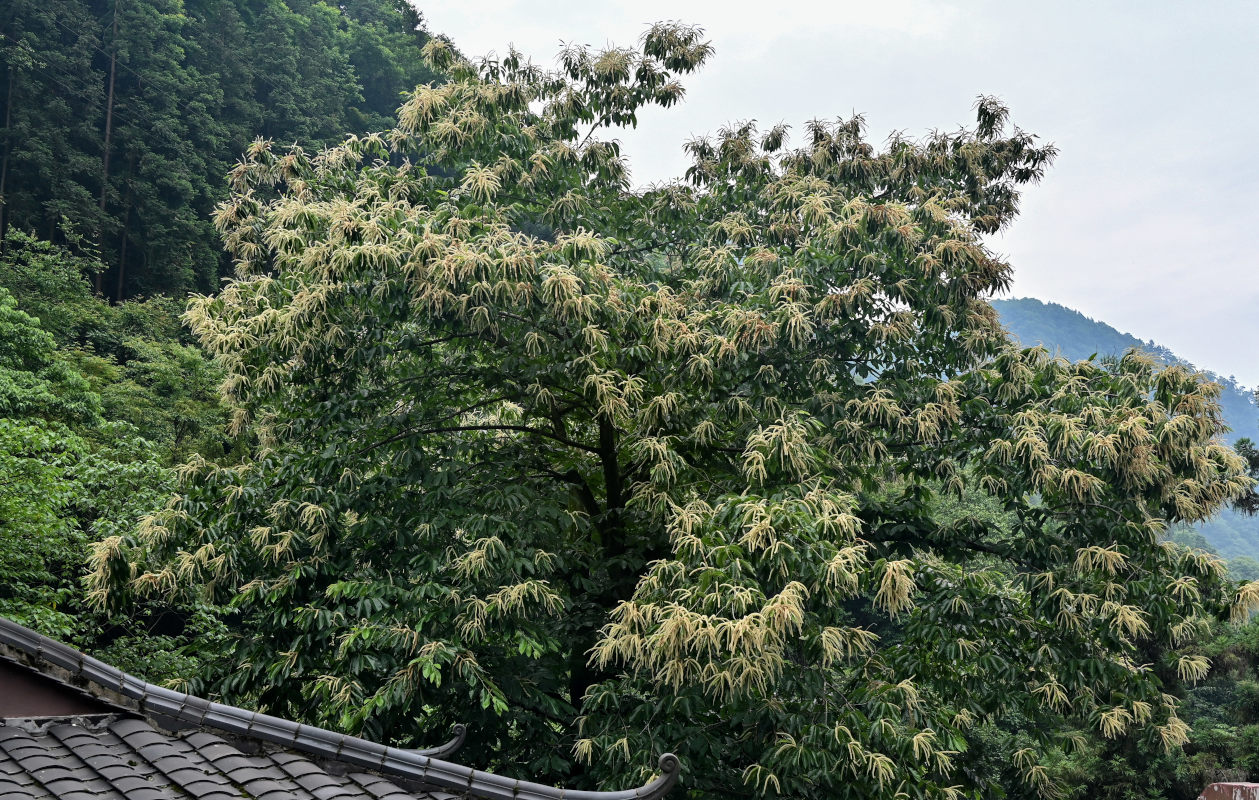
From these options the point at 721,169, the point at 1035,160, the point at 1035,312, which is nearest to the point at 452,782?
the point at 721,169

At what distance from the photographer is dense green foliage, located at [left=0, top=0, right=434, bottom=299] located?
79.8 feet

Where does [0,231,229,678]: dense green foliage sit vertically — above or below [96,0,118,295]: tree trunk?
below

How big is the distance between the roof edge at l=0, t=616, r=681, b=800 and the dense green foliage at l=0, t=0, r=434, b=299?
23148mm

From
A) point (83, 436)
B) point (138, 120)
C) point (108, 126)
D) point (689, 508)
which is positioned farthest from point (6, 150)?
point (689, 508)

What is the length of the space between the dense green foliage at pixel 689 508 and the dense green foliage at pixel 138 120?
20137 millimetres

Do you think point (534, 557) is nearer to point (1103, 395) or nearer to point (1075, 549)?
point (1075, 549)

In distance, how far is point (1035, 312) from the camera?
12719 centimetres

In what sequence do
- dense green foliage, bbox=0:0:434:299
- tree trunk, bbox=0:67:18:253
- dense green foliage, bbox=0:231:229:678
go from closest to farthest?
dense green foliage, bbox=0:231:229:678 → tree trunk, bbox=0:67:18:253 → dense green foliage, bbox=0:0:434:299

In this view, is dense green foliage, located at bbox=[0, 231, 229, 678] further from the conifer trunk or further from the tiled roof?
the tiled roof

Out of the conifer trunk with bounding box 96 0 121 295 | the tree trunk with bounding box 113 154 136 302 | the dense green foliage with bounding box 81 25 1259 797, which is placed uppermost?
the conifer trunk with bounding box 96 0 121 295

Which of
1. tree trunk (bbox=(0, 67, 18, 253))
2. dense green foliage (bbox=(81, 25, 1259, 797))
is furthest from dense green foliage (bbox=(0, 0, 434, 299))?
dense green foliage (bbox=(81, 25, 1259, 797))

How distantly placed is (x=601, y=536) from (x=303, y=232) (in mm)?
3205

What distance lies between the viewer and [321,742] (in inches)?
129

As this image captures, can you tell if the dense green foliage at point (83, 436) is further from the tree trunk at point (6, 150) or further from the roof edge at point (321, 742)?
the roof edge at point (321, 742)
